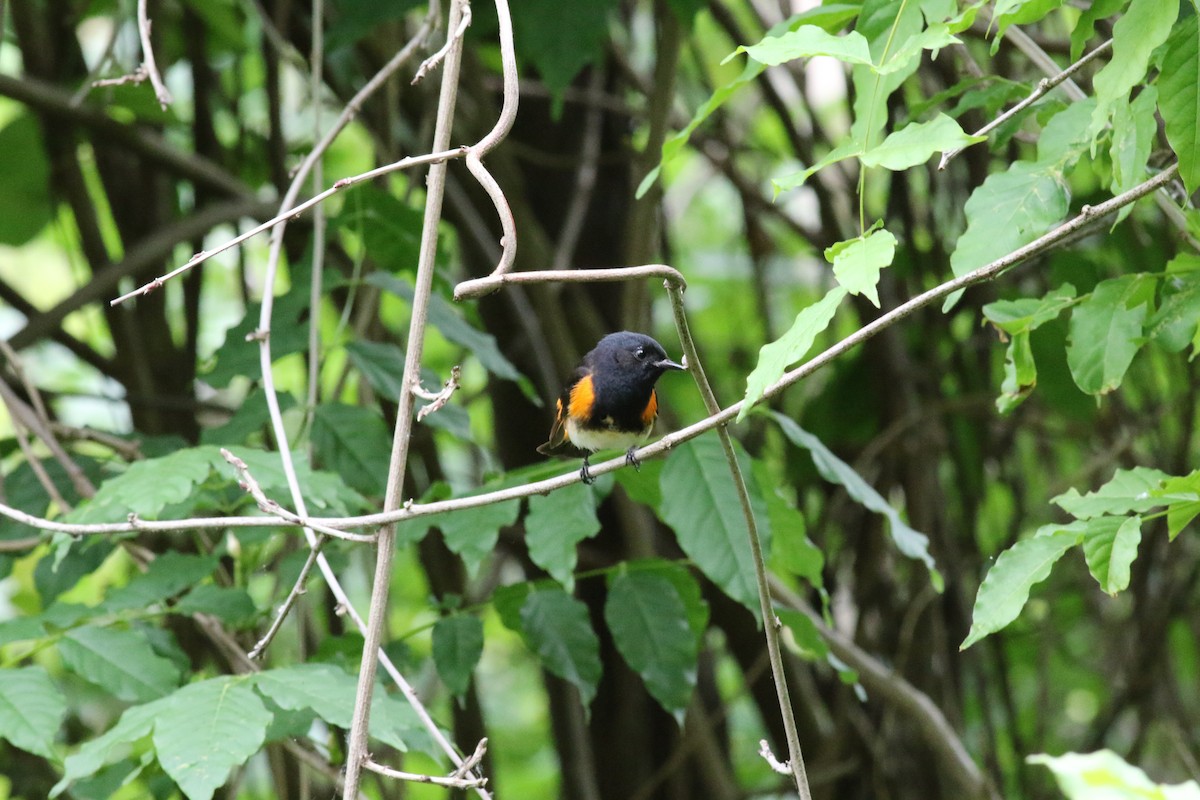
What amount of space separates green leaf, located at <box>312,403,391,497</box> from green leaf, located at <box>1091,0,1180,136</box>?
187 cm

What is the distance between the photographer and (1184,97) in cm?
180

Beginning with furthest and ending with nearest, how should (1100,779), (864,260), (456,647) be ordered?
1. (456,647)
2. (864,260)
3. (1100,779)

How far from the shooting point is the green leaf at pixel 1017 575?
1.94m

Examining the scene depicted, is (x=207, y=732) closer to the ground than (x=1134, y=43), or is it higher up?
closer to the ground

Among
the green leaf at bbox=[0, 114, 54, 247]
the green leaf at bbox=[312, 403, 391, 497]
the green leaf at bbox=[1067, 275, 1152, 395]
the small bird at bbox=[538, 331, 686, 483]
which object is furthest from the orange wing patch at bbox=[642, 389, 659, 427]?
the green leaf at bbox=[0, 114, 54, 247]

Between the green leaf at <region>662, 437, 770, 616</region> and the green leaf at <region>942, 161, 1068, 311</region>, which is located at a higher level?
the green leaf at <region>942, 161, 1068, 311</region>

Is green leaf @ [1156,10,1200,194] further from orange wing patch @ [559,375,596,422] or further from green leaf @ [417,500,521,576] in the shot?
→ orange wing patch @ [559,375,596,422]

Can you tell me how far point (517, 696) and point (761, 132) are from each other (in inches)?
158

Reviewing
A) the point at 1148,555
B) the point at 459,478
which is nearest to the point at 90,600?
the point at 459,478

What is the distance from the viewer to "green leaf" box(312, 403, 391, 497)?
3029 millimetres

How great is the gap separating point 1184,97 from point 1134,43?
12 centimetres

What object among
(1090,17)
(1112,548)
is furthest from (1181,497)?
(1090,17)

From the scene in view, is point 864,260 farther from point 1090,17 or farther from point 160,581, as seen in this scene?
point 160,581

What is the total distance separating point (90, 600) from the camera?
6129 millimetres
